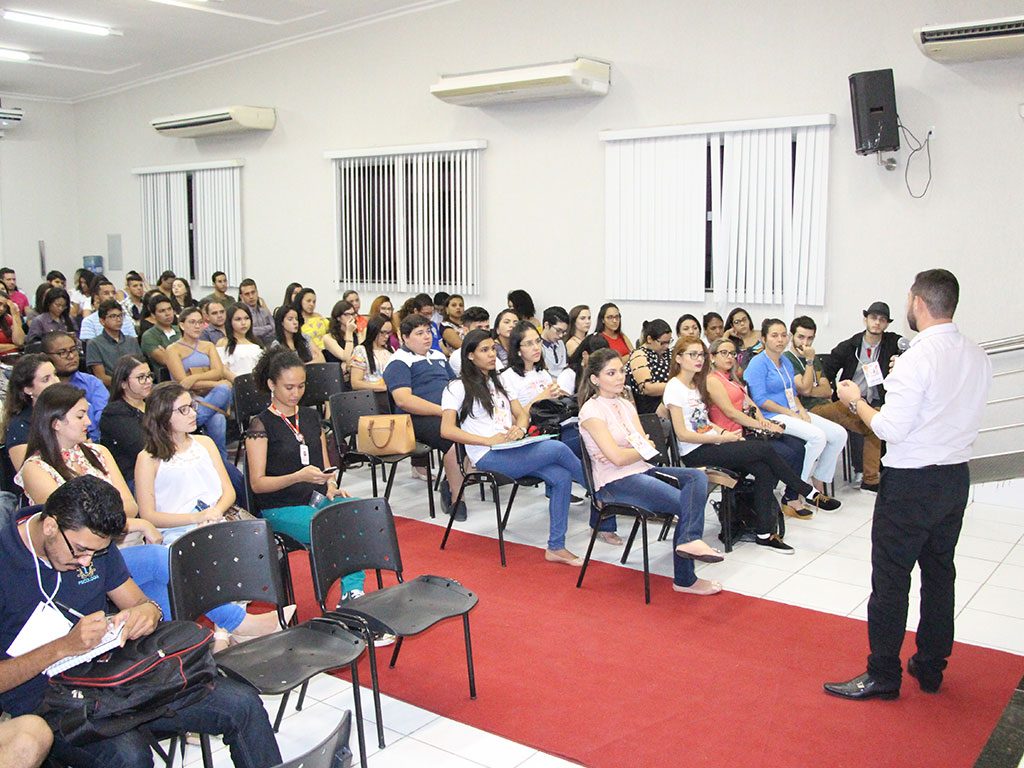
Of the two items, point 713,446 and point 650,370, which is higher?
point 650,370

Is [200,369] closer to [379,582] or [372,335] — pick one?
[372,335]

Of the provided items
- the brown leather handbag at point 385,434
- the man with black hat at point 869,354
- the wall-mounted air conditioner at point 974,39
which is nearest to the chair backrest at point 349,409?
the brown leather handbag at point 385,434

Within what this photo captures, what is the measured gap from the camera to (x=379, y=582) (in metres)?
3.84

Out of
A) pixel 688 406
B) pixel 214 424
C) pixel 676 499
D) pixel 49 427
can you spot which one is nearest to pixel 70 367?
pixel 214 424

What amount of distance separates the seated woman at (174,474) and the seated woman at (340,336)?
12.0 feet

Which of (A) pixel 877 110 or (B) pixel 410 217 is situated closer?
(A) pixel 877 110

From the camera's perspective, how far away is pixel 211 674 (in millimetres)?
2576

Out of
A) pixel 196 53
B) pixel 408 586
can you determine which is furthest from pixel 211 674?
pixel 196 53

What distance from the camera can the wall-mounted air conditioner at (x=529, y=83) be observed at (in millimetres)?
8086

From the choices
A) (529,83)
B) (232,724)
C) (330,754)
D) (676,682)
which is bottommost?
(676,682)

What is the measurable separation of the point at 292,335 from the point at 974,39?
5299mm

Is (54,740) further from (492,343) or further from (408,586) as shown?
(492,343)

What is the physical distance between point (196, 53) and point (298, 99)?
1670 millimetres

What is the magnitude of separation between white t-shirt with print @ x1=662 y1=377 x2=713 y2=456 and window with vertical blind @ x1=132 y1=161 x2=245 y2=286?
7.93 metres
